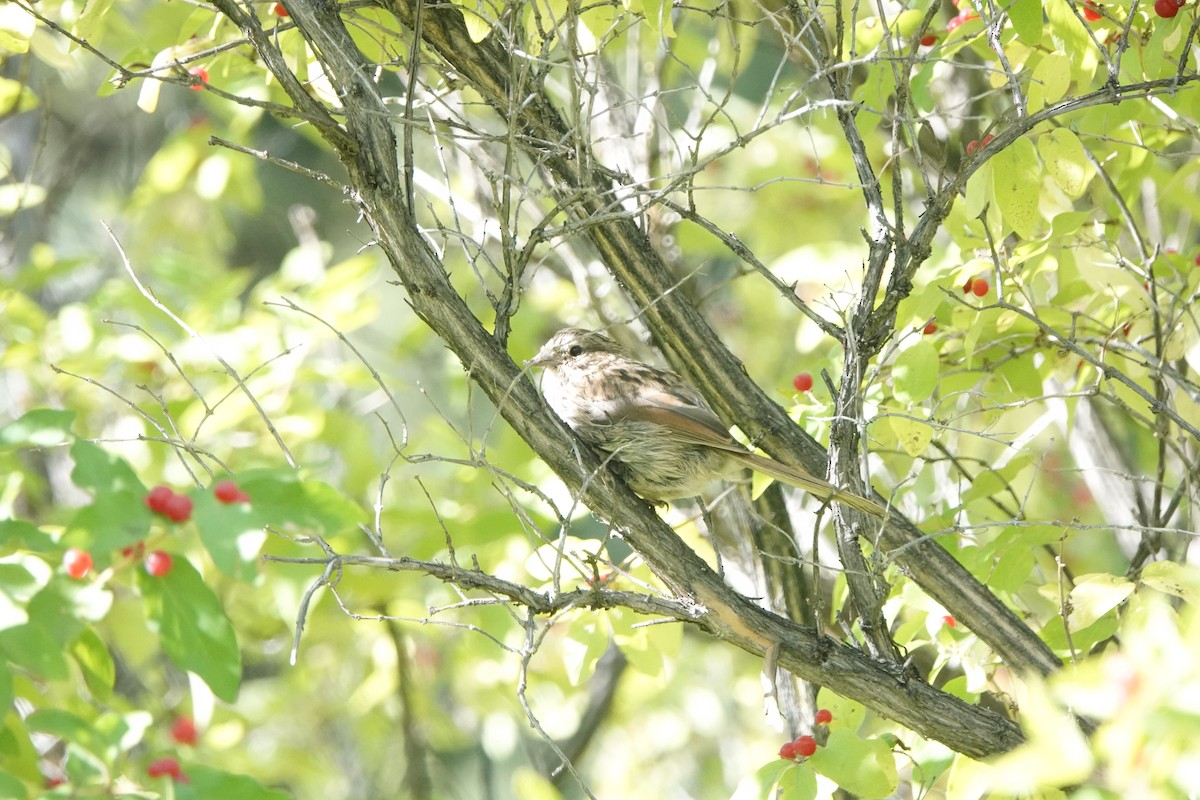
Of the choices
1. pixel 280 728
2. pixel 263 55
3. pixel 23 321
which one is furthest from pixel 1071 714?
pixel 280 728

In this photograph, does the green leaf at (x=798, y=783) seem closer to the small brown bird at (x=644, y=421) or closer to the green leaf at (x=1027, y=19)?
the small brown bird at (x=644, y=421)

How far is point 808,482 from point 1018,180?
2.83 ft

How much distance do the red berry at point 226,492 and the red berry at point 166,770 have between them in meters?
0.81

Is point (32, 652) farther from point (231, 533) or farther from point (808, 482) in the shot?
point (808, 482)

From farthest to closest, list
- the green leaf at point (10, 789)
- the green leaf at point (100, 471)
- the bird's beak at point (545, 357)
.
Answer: the bird's beak at point (545, 357), the green leaf at point (100, 471), the green leaf at point (10, 789)

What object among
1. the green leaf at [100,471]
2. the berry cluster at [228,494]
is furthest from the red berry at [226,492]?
the green leaf at [100,471]

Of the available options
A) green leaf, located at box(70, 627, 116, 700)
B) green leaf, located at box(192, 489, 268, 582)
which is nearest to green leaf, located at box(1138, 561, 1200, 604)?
green leaf, located at box(192, 489, 268, 582)

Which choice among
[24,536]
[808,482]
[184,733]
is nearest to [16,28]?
[24,536]

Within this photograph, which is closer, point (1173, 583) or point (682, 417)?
point (1173, 583)

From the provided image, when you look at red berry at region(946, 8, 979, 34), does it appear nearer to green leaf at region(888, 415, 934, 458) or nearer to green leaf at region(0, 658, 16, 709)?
green leaf at region(888, 415, 934, 458)

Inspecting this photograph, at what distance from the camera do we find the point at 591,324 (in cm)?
480

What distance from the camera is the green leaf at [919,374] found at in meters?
2.65

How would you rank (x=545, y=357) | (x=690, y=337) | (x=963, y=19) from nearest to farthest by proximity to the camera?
(x=690, y=337)
(x=963, y=19)
(x=545, y=357)

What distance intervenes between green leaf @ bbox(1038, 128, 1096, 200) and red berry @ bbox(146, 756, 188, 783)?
2490 millimetres
